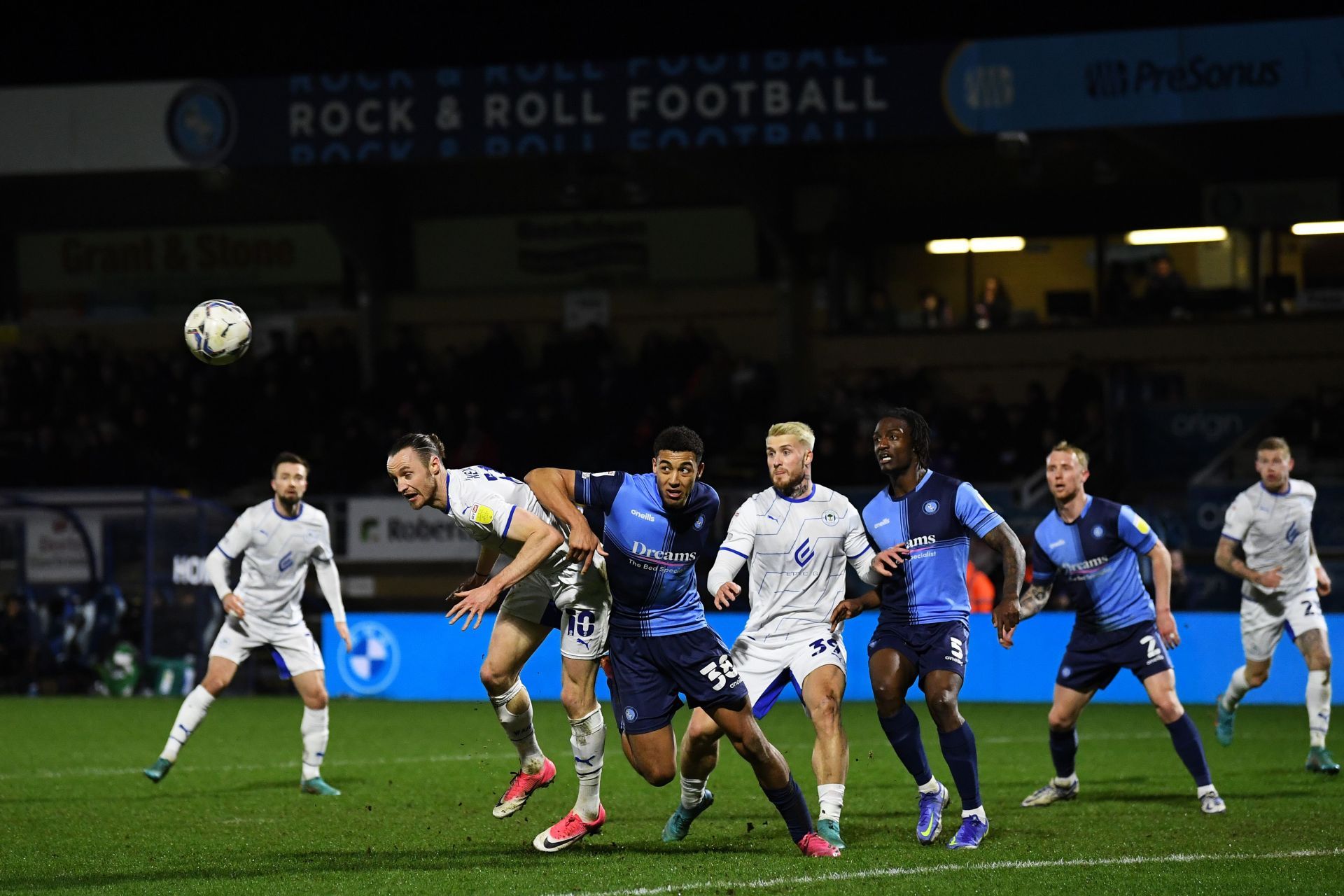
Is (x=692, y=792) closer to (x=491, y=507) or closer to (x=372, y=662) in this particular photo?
(x=491, y=507)

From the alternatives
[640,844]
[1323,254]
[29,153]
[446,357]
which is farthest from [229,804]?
[1323,254]

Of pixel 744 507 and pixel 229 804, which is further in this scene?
pixel 229 804

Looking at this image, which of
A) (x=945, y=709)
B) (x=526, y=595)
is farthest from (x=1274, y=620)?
(x=526, y=595)

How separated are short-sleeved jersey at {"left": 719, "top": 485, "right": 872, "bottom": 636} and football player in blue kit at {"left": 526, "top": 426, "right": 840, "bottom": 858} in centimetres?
59

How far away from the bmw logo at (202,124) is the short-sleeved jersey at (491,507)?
51.2 feet

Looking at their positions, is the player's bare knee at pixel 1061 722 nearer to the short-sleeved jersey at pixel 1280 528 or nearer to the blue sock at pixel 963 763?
the blue sock at pixel 963 763

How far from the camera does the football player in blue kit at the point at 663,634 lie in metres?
7.80

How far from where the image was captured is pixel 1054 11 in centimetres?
2642

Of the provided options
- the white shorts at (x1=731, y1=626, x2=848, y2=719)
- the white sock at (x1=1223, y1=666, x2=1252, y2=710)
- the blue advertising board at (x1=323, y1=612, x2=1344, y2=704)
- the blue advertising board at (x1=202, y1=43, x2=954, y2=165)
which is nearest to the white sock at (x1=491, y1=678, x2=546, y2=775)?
the white shorts at (x1=731, y1=626, x2=848, y2=719)

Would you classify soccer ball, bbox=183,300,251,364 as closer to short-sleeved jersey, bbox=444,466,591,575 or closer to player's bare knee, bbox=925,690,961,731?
short-sleeved jersey, bbox=444,466,591,575

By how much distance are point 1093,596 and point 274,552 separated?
5.46 metres

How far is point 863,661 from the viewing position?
62.6 ft

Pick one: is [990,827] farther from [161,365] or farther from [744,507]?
[161,365]

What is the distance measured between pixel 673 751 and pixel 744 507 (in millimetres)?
1296
